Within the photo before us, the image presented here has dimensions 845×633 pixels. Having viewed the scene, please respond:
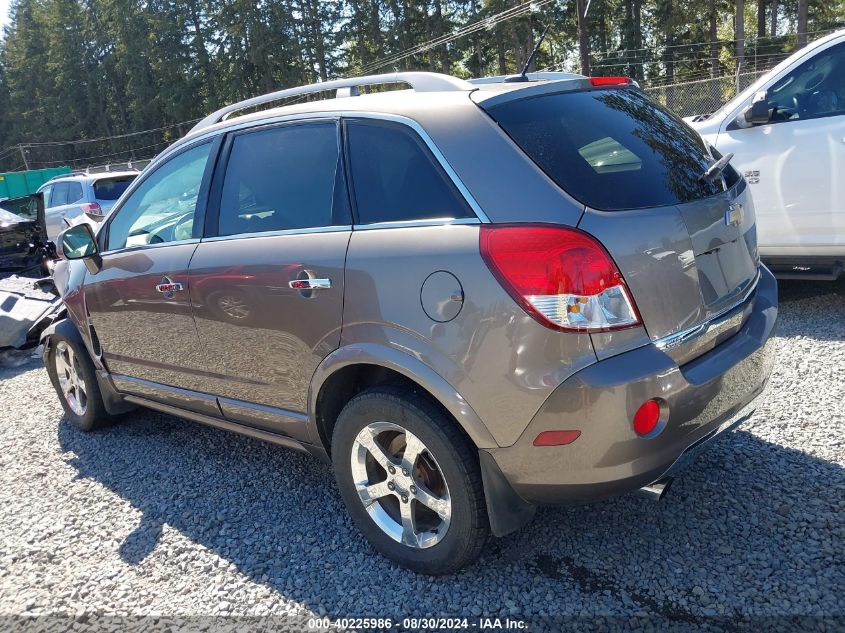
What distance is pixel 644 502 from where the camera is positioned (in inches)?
124

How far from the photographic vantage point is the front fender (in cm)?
242

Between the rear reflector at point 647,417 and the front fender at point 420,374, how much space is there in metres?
0.48

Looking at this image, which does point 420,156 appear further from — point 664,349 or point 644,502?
point 644,502

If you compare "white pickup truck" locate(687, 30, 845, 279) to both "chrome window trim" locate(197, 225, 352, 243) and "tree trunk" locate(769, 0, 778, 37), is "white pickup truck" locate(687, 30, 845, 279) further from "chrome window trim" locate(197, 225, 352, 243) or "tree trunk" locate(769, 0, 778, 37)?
"tree trunk" locate(769, 0, 778, 37)

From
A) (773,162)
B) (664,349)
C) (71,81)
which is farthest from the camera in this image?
(71,81)

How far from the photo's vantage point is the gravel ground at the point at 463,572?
100 inches

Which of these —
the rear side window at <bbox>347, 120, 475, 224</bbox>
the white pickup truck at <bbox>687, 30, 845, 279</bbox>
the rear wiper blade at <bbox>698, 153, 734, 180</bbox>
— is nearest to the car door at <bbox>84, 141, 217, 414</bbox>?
the rear side window at <bbox>347, 120, 475, 224</bbox>

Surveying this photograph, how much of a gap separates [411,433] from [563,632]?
859mm

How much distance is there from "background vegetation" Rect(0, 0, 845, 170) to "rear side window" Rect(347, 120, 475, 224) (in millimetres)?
36863

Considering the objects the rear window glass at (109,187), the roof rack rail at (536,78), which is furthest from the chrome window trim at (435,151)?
the rear window glass at (109,187)

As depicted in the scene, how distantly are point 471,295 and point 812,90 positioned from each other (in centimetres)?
409

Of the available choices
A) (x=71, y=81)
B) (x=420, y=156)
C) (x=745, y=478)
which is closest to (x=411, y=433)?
(x=420, y=156)

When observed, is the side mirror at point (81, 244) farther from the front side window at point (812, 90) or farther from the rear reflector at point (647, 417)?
the front side window at point (812, 90)

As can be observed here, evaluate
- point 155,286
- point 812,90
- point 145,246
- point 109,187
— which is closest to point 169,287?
point 155,286
